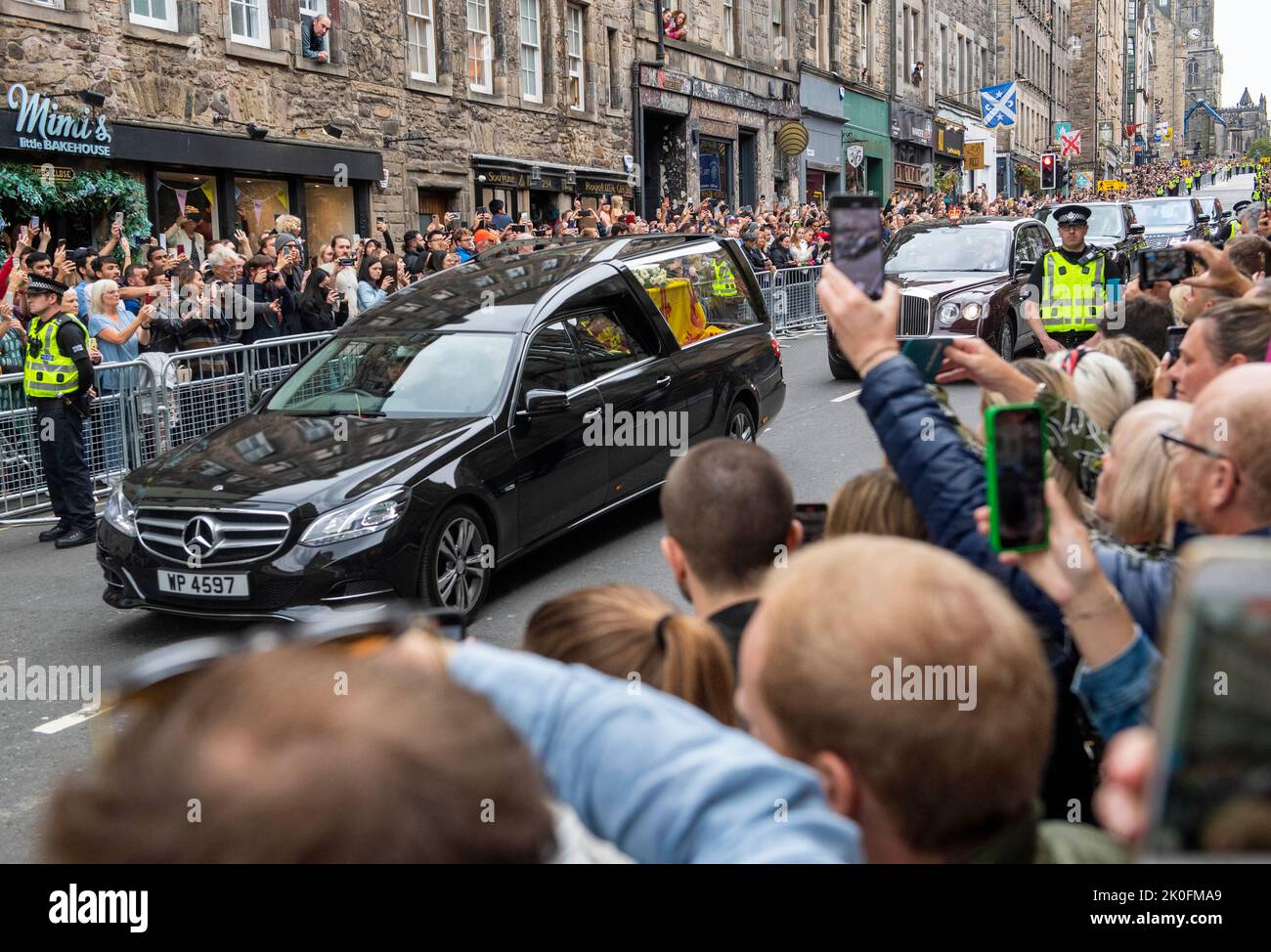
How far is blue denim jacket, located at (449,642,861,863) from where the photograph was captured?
4.11ft

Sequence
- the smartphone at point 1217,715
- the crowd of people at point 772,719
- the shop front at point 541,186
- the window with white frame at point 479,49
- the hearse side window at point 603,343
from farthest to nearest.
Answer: the shop front at point 541,186, the window with white frame at point 479,49, the hearse side window at point 603,343, the crowd of people at point 772,719, the smartphone at point 1217,715

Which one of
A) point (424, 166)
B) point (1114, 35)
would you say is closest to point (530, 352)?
point (424, 166)

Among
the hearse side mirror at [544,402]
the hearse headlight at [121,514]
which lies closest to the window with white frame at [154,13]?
the hearse headlight at [121,514]

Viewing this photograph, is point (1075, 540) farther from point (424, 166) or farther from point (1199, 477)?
point (424, 166)

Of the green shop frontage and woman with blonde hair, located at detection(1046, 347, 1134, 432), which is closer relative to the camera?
woman with blonde hair, located at detection(1046, 347, 1134, 432)

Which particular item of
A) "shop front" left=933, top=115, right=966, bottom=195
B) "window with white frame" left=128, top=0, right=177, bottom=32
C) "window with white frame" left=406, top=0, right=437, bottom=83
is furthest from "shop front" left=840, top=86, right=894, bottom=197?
"window with white frame" left=128, top=0, right=177, bottom=32

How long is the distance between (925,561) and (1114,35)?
385 feet

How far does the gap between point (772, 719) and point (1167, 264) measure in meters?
6.10

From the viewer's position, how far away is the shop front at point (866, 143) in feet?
135

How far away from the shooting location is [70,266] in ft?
35.2

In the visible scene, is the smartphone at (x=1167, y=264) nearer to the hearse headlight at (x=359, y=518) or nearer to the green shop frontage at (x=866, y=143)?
the hearse headlight at (x=359, y=518)

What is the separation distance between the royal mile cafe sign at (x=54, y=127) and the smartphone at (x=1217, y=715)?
15462 mm

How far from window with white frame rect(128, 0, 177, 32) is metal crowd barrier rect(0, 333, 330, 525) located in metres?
6.71

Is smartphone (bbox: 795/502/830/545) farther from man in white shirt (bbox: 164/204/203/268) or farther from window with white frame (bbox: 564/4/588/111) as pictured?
window with white frame (bbox: 564/4/588/111)
